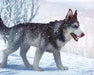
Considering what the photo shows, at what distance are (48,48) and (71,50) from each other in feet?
1.51

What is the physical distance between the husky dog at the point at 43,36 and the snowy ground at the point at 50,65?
34 millimetres

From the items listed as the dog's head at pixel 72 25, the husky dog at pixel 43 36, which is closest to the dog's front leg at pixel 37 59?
the husky dog at pixel 43 36

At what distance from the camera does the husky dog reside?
132 cm

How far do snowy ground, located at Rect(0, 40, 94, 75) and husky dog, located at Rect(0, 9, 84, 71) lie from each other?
0.03 meters

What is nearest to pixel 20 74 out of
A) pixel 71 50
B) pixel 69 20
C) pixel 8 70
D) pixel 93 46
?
pixel 8 70

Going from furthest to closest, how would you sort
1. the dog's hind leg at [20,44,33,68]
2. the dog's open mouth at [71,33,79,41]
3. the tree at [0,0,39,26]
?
1. the tree at [0,0,39,26]
2. the dog's hind leg at [20,44,33,68]
3. the dog's open mouth at [71,33,79,41]

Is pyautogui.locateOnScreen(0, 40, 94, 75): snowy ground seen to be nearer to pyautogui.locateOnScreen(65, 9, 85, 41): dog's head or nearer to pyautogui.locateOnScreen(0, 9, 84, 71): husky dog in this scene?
pyautogui.locateOnScreen(0, 9, 84, 71): husky dog

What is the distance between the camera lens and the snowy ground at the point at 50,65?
4.32 ft

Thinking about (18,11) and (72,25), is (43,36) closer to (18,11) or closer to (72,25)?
(72,25)

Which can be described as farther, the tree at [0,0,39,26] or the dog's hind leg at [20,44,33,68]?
the tree at [0,0,39,26]

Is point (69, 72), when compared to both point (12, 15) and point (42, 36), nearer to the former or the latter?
point (42, 36)

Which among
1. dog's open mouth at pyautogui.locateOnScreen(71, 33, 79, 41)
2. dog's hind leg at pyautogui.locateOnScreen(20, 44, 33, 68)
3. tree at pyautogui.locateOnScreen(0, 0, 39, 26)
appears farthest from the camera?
tree at pyautogui.locateOnScreen(0, 0, 39, 26)

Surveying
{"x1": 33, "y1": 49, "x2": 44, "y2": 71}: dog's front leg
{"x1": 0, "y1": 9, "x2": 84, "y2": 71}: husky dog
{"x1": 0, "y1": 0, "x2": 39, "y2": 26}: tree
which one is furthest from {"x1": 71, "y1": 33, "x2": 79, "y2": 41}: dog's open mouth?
{"x1": 0, "y1": 0, "x2": 39, "y2": 26}: tree

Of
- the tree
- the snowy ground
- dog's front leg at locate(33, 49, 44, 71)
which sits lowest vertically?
the snowy ground
